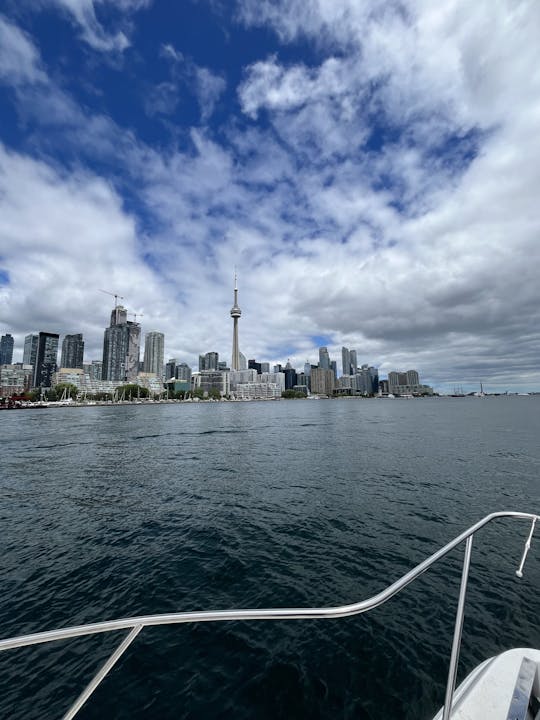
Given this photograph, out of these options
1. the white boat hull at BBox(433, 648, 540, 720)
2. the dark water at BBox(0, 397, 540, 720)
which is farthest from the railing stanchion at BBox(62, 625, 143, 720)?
the dark water at BBox(0, 397, 540, 720)

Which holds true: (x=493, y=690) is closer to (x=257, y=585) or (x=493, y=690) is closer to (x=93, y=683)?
(x=93, y=683)

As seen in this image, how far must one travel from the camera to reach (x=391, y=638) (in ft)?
28.8

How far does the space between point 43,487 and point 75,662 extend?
18.5 m

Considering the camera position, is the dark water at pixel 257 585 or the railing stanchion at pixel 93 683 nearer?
the railing stanchion at pixel 93 683

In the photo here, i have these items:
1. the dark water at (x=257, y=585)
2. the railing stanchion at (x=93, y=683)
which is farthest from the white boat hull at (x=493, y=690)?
the railing stanchion at (x=93, y=683)

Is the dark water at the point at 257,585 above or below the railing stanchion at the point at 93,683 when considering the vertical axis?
below

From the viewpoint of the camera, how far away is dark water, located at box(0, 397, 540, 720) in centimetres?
734

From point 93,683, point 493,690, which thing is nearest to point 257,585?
point 493,690

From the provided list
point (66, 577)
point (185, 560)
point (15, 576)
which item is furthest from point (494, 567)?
point (15, 576)

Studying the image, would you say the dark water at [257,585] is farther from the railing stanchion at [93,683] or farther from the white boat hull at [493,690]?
the railing stanchion at [93,683]

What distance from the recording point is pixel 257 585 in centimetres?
1093

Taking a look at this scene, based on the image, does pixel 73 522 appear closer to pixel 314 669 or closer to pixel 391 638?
pixel 314 669

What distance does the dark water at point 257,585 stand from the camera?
24.1ft

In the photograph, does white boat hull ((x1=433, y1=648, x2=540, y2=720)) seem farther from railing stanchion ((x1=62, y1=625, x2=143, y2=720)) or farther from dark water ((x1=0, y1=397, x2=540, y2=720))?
railing stanchion ((x1=62, y1=625, x2=143, y2=720))
